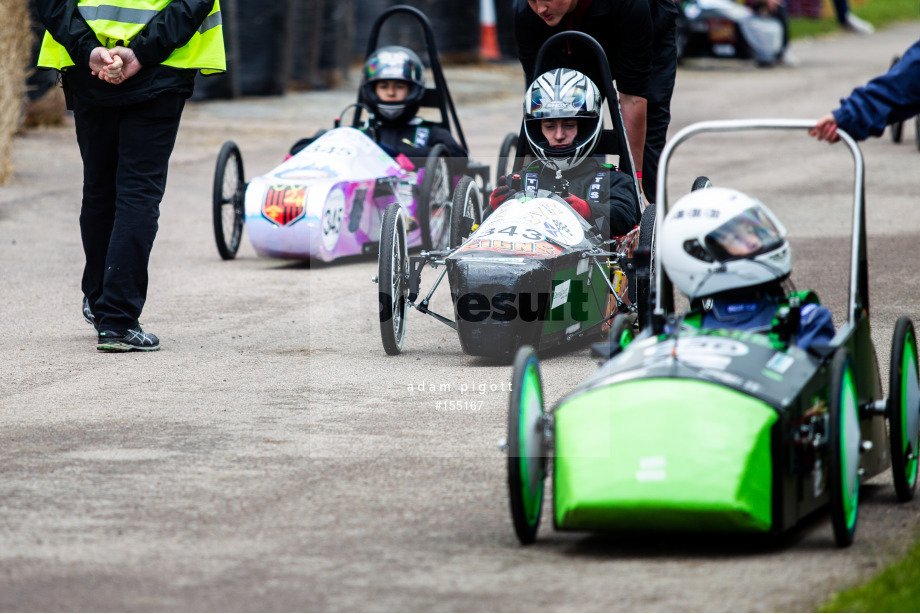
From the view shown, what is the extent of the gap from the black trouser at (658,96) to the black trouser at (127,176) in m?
2.92

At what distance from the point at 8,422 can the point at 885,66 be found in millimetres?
20685

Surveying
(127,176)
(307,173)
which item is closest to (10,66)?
(307,173)

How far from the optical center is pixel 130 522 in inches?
166

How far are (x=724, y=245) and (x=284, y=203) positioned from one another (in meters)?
5.08

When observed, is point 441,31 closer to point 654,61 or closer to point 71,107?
point 654,61

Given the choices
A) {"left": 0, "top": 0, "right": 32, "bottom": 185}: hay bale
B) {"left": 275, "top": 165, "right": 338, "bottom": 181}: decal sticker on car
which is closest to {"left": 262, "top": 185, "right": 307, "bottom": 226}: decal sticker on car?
{"left": 275, "top": 165, "right": 338, "bottom": 181}: decal sticker on car

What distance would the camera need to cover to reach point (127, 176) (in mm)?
6781

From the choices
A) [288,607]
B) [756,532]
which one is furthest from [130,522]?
[756,532]

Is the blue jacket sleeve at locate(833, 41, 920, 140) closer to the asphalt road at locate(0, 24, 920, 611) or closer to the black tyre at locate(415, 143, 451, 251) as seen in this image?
the asphalt road at locate(0, 24, 920, 611)

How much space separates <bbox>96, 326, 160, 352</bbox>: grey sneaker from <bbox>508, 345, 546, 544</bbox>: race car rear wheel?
329 centimetres

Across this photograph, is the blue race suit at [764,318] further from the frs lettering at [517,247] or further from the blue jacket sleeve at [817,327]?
the frs lettering at [517,247]

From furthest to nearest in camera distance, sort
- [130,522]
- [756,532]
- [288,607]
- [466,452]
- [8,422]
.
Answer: [8,422] < [466,452] < [130,522] < [756,532] < [288,607]

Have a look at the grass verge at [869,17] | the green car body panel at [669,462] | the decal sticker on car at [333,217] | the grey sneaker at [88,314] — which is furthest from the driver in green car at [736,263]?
the grass verge at [869,17]

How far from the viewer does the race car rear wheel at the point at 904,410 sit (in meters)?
4.30
